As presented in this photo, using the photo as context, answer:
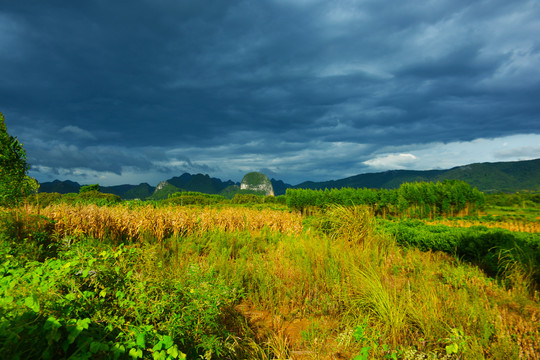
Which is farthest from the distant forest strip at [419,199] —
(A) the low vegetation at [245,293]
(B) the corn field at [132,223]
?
(A) the low vegetation at [245,293]

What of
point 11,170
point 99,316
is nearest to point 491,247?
point 99,316

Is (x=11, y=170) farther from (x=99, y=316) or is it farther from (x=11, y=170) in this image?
(x=99, y=316)

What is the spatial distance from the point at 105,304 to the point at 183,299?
34.4 inches

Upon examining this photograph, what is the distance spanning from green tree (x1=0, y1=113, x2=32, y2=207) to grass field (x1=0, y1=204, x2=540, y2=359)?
1.84ft

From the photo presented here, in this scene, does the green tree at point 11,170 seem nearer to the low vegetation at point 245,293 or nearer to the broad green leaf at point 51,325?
the low vegetation at point 245,293

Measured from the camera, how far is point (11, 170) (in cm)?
664

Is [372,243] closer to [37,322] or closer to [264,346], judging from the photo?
[264,346]

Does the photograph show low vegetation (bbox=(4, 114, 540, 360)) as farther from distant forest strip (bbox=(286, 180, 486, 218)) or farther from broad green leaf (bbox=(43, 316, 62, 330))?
distant forest strip (bbox=(286, 180, 486, 218))

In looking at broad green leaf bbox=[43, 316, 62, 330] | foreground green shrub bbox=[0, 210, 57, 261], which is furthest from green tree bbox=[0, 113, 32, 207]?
broad green leaf bbox=[43, 316, 62, 330]

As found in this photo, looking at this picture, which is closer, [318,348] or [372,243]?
[318,348]

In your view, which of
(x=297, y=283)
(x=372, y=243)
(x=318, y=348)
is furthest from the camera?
(x=372, y=243)

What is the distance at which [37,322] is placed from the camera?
2174 mm

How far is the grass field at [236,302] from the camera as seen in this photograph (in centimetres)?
232

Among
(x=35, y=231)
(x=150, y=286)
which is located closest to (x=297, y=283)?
(x=150, y=286)
